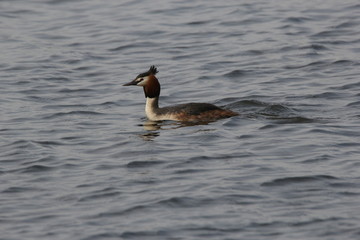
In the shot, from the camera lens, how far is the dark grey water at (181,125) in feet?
34.2

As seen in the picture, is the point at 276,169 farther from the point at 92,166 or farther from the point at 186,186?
the point at 92,166

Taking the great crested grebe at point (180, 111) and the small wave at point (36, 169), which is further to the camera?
the great crested grebe at point (180, 111)

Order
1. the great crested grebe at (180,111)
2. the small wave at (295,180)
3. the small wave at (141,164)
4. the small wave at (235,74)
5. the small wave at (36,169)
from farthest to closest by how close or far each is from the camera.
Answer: the small wave at (235,74), the great crested grebe at (180,111), the small wave at (141,164), the small wave at (36,169), the small wave at (295,180)

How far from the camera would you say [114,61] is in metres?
21.1

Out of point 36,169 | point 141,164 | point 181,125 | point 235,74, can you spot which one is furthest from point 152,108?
point 235,74

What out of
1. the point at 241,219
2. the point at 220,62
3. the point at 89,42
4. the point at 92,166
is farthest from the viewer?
the point at 89,42

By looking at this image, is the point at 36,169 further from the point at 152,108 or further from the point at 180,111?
the point at 152,108

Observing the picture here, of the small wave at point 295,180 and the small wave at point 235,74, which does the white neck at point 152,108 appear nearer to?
the small wave at point 235,74

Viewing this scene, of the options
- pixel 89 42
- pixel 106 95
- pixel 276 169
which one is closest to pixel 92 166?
pixel 276 169

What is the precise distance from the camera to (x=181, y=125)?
15297 millimetres

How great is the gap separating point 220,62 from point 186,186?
9316 mm

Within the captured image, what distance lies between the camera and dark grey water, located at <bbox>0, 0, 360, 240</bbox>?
10.4 metres

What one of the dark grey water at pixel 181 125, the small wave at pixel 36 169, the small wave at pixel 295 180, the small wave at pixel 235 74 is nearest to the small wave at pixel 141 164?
the dark grey water at pixel 181 125

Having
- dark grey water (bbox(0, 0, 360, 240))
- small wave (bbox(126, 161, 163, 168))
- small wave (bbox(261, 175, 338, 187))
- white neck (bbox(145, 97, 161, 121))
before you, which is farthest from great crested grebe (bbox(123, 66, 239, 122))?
small wave (bbox(261, 175, 338, 187))
